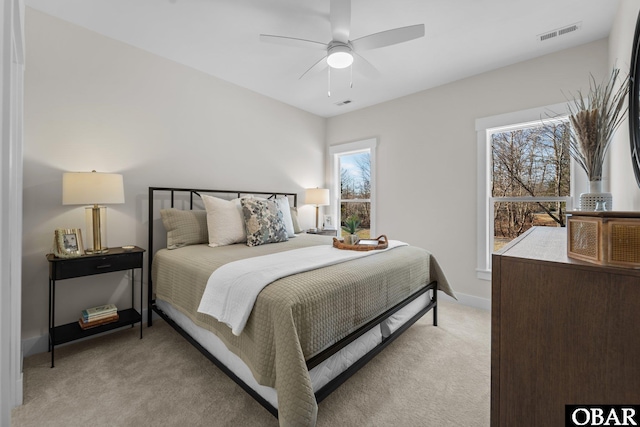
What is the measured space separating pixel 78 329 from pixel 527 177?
15.0 feet

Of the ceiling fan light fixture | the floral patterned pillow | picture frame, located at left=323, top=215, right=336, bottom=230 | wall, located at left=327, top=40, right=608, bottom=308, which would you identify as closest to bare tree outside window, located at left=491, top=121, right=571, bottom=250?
wall, located at left=327, top=40, right=608, bottom=308

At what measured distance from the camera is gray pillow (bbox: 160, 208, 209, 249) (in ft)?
8.56

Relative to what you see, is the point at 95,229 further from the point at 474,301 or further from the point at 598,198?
the point at 474,301

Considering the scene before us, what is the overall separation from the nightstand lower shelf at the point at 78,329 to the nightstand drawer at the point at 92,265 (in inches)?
16.6

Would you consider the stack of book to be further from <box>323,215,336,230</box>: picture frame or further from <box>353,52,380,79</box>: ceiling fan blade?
<box>353,52,380,79</box>: ceiling fan blade

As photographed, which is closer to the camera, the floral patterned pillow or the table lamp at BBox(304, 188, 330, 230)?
the floral patterned pillow

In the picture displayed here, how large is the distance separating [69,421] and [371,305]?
6.05 feet

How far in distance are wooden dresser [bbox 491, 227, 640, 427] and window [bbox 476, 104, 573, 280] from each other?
2547mm

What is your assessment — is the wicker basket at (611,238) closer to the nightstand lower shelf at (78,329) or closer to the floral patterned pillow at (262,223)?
the floral patterned pillow at (262,223)

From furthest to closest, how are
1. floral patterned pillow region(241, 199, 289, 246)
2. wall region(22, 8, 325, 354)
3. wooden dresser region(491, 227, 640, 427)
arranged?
1. floral patterned pillow region(241, 199, 289, 246)
2. wall region(22, 8, 325, 354)
3. wooden dresser region(491, 227, 640, 427)

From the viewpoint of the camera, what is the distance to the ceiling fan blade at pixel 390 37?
1998mm

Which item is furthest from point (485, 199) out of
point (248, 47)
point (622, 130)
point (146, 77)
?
point (146, 77)

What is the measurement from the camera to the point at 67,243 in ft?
7.06

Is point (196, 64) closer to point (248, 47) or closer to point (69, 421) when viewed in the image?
point (248, 47)
